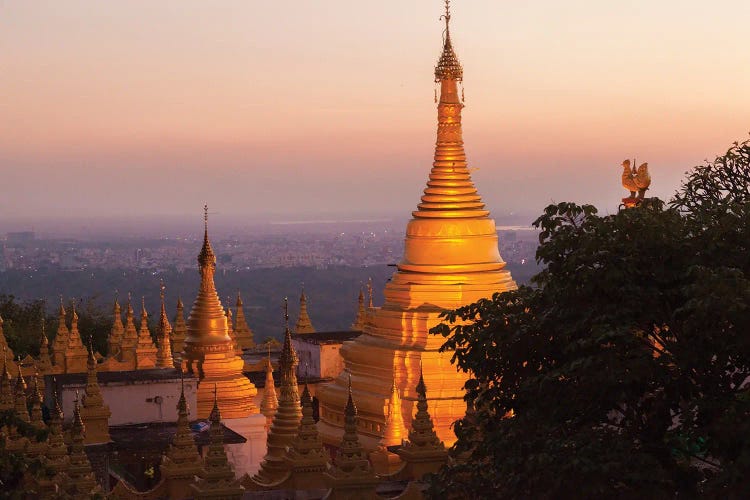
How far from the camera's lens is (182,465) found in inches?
918

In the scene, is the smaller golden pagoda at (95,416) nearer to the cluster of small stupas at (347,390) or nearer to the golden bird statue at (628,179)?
the cluster of small stupas at (347,390)

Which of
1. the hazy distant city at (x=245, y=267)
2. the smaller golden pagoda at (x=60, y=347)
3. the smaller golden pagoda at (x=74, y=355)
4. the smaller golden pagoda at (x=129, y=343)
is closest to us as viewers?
the smaller golden pagoda at (x=129, y=343)

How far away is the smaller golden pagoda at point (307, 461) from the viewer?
909 inches

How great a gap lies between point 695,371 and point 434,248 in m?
15.3

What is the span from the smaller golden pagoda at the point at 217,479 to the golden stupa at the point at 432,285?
1093cm

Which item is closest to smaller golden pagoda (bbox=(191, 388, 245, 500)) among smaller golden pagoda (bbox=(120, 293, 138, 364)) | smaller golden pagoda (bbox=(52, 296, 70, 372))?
smaller golden pagoda (bbox=(120, 293, 138, 364))

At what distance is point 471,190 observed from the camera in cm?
3472

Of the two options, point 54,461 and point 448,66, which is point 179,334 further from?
point 54,461

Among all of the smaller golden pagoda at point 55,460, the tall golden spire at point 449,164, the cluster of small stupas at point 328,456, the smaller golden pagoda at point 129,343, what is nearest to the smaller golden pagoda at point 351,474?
the cluster of small stupas at point 328,456

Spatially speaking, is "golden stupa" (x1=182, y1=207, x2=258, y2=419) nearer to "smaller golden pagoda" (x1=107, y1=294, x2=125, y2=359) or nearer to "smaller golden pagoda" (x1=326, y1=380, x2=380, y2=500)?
"smaller golden pagoda" (x1=107, y1=294, x2=125, y2=359)

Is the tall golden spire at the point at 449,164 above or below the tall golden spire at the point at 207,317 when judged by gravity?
above

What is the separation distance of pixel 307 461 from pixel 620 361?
5645mm

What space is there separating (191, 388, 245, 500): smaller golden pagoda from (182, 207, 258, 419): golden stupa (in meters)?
14.6

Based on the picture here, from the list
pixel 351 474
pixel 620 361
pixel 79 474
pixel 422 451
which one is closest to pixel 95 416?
pixel 79 474
